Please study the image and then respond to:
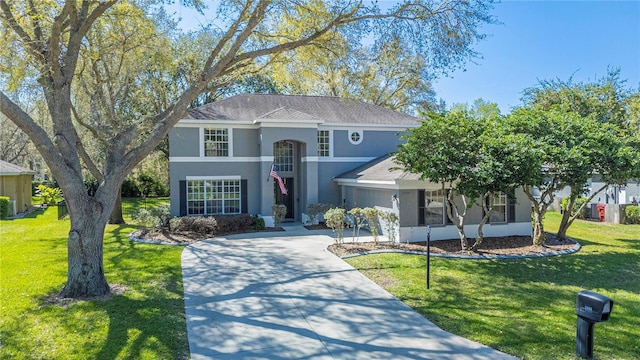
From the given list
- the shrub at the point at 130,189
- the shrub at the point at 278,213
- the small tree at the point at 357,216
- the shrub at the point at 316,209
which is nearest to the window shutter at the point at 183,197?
the shrub at the point at 278,213

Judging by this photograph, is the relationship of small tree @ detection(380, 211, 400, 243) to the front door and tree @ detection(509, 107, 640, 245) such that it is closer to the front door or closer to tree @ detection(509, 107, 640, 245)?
tree @ detection(509, 107, 640, 245)

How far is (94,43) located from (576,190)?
1699 cm

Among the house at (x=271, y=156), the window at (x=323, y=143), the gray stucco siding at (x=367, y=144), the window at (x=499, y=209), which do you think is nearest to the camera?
the window at (x=499, y=209)

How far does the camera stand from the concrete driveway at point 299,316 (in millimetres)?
5496

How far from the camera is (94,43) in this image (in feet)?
44.8

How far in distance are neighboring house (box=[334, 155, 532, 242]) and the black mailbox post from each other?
7.56m

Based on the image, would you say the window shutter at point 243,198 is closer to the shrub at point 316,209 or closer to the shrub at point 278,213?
the shrub at point 278,213

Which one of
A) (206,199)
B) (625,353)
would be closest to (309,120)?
(206,199)

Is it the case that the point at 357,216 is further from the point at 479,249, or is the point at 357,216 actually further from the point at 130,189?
the point at 130,189

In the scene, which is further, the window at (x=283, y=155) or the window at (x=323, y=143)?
the window at (x=283, y=155)

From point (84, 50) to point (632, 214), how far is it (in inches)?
954

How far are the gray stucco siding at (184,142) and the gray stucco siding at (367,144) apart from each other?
6.57 meters

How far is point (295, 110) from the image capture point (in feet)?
62.3

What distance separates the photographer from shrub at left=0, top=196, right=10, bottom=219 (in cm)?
2134
